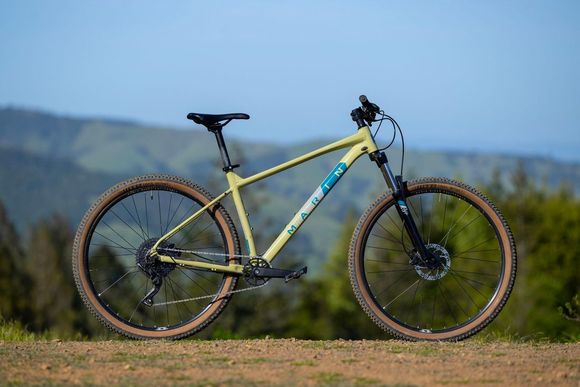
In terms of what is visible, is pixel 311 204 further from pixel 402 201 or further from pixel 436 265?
pixel 436 265

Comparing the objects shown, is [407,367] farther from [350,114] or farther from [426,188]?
[350,114]

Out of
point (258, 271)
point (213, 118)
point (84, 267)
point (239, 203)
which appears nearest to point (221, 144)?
point (213, 118)

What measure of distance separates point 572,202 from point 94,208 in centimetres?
5360

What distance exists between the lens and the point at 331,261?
3113 inches

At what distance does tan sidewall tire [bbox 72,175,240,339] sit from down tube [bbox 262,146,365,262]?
0.92 feet

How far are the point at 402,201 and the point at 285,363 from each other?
1863 millimetres

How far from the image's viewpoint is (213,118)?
7.05m

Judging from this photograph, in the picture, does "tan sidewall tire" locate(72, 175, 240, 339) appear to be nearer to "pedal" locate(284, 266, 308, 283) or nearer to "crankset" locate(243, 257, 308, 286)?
"crankset" locate(243, 257, 308, 286)

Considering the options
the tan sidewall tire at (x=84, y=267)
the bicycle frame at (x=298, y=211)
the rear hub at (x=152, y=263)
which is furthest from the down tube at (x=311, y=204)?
the rear hub at (x=152, y=263)

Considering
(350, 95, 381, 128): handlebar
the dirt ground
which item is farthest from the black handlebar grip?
the dirt ground

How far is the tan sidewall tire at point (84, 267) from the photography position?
7121 mm

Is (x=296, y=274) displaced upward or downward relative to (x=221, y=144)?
downward

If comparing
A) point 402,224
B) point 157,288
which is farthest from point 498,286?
point 157,288

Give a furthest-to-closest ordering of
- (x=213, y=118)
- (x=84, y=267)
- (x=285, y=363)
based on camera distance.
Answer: (x=84, y=267), (x=213, y=118), (x=285, y=363)
